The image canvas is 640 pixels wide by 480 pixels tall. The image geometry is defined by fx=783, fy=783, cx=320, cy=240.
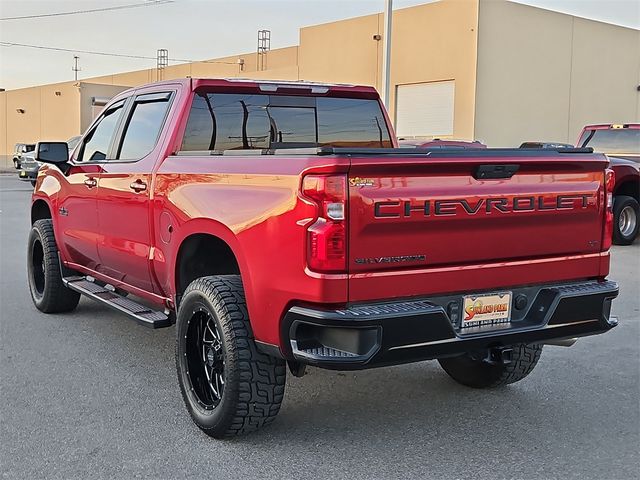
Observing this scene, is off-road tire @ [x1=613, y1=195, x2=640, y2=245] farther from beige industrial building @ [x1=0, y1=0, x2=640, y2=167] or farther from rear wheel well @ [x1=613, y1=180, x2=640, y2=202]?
beige industrial building @ [x1=0, y1=0, x2=640, y2=167]

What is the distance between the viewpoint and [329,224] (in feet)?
11.5

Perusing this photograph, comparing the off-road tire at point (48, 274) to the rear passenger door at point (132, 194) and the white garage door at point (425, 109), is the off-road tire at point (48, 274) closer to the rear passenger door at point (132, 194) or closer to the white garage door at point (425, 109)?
the rear passenger door at point (132, 194)

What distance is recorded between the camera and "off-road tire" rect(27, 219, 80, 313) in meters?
7.06

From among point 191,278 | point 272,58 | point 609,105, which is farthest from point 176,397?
point 272,58

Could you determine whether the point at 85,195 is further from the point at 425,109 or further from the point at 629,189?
the point at 425,109

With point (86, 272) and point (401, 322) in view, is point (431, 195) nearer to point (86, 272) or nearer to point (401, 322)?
point (401, 322)

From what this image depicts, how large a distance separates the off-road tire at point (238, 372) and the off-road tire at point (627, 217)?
9682 millimetres

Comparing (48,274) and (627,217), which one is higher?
(627,217)

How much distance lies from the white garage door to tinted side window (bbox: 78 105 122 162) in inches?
766

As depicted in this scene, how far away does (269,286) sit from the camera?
3.80 metres

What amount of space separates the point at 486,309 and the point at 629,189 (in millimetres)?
9832

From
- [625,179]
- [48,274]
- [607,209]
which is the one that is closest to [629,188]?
[625,179]

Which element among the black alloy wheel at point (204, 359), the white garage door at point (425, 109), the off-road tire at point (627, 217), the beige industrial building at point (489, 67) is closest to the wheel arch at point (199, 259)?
the black alloy wheel at point (204, 359)

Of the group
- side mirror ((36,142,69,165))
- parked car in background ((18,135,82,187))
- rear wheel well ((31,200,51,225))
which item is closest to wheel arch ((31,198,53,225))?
rear wheel well ((31,200,51,225))
